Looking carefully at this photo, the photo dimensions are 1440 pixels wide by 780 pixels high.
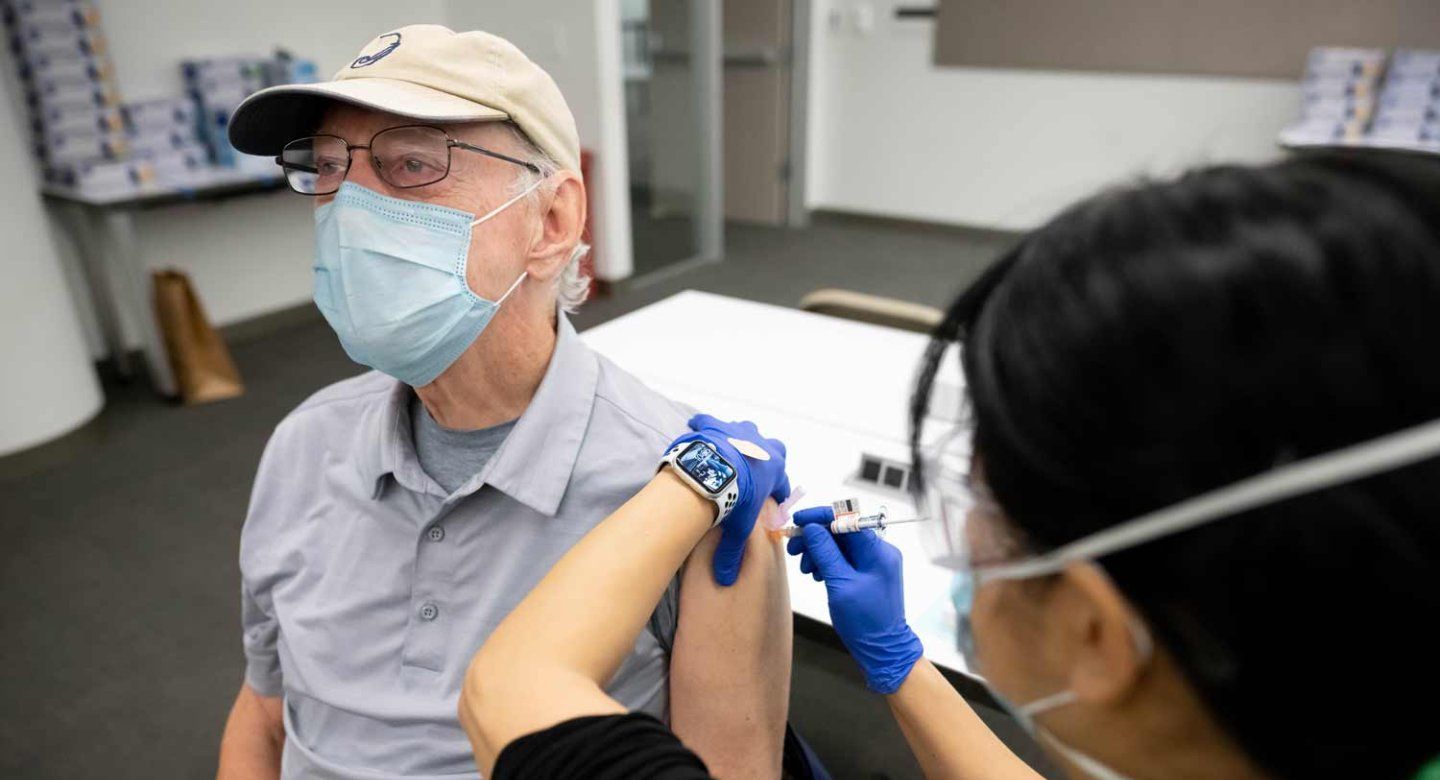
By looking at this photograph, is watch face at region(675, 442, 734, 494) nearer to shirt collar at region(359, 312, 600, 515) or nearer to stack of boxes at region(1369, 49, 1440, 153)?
shirt collar at region(359, 312, 600, 515)

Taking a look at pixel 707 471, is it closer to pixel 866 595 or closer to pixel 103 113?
pixel 866 595

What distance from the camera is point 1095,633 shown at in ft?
1.78

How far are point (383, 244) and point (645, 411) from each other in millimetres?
362

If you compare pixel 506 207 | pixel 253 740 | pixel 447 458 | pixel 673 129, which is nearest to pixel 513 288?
pixel 506 207

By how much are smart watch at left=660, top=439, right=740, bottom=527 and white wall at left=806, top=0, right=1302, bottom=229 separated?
14.9 feet

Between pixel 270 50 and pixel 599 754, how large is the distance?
408 centimetres

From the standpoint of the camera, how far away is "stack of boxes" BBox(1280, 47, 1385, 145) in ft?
13.0

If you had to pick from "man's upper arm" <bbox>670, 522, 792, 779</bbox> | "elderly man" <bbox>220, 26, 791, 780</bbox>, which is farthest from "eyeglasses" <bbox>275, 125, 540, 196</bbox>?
"man's upper arm" <bbox>670, 522, 792, 779</bbox>

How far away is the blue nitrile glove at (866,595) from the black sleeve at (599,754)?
1.29 feet

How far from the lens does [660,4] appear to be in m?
4.66

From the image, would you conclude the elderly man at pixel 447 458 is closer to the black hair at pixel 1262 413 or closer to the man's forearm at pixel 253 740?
the man's forearm at pixel 253 740

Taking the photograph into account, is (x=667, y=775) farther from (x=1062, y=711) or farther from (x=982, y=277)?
(x=982, y=277)

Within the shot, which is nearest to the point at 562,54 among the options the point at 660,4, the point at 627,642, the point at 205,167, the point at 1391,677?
the point at 660,4

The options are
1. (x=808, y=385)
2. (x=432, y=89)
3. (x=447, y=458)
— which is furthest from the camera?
(x=808, y=385)
